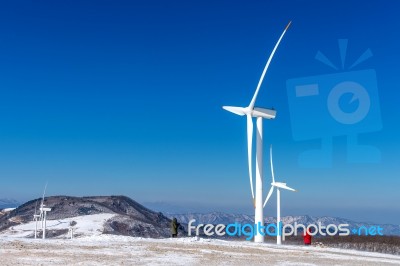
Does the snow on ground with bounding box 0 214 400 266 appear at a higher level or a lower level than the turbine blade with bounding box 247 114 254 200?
lower

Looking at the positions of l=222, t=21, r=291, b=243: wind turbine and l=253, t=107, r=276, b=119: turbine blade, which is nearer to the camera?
l=222, t=21, r=291, b=243: wind turbine

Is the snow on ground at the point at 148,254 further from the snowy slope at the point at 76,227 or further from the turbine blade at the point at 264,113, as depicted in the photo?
the snowy slope at the point at 76,227

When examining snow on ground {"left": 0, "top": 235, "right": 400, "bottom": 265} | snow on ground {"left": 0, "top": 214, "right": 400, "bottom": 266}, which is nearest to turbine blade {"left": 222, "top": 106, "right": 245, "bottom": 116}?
snow on ground {"left": 0, "top": 214, "right": 400, "bottom": 266}

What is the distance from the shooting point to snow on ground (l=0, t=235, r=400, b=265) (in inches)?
1303

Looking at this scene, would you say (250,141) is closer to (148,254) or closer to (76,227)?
(148,254)

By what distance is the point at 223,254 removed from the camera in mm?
40719

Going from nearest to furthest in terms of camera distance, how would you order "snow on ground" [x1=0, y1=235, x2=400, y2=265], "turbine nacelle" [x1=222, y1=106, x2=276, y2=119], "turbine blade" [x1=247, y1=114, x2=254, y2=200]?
"snow on ground" [x1=0, y1=235, x2=400, y2=265]
"turbine blade" [x1=247, y1=114, x2=254, y2=200]
"turbine nacelle" [x1=222, y1=106, x2=276, y2=119]

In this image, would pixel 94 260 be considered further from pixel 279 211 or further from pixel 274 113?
pixel 279 211

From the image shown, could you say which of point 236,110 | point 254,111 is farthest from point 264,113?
point 236,110

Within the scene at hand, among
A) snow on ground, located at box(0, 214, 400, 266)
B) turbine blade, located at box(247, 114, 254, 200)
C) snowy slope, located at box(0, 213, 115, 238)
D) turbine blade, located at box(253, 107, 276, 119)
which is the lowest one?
snowy slope, located at box(0, 213, 115, 238)

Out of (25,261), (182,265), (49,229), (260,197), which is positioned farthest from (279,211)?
(49,229)

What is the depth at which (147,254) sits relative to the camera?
125ft

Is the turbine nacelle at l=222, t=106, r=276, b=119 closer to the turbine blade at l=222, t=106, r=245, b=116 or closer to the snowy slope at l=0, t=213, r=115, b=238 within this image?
the turbine blade at l=222, t=106, r=245, b=116

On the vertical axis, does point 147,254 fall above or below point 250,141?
below
